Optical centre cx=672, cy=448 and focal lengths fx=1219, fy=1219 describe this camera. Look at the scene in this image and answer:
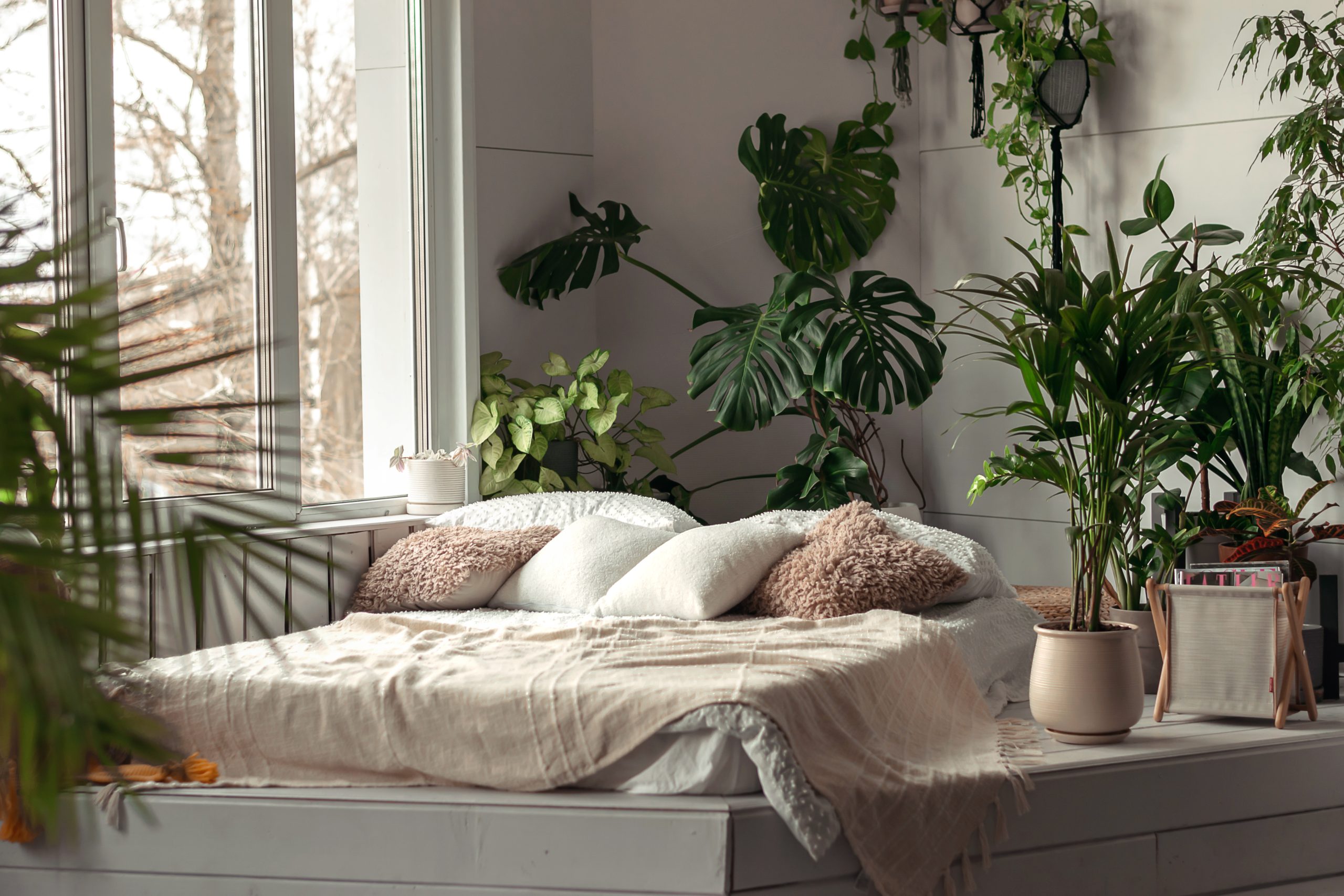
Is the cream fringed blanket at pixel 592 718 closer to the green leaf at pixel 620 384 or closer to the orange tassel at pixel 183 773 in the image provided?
the orange tassel at pixel 183 773

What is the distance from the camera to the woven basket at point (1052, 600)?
316cm

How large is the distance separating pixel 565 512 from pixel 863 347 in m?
0.97

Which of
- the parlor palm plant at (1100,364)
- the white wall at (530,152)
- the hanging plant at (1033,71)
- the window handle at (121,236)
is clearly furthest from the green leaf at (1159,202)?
the window handle at (121,236)

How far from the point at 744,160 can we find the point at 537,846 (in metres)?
2.68

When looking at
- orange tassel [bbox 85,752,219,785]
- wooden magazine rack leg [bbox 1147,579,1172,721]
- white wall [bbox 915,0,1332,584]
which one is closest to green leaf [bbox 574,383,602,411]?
white wall [bbox 915,0,1332,584]

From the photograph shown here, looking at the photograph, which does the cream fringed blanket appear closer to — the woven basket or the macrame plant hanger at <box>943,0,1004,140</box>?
the woven basket

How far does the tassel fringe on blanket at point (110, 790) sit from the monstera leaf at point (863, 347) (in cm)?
196

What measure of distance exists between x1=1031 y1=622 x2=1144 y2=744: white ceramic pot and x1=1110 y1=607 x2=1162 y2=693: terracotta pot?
0.53m

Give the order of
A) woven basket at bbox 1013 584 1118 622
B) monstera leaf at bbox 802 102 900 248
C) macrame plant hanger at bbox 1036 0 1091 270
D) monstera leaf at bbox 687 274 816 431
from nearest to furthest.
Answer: woven basket at bbox 1013 584 1118 622 → monstera leaf at bbox 687 274 816 431 → macrame plant hanger at bbox 1036 0 1091 270 → monstera leaf at bbox 802 102 900 248

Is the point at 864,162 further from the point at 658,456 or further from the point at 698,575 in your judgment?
the point at 698,575

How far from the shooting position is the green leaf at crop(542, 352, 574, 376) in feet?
12.5

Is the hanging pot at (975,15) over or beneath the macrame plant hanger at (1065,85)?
over

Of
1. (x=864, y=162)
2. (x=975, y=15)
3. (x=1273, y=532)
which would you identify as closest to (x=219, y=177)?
(x=864, y=162)

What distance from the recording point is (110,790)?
6.64 ft
